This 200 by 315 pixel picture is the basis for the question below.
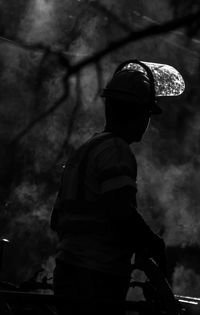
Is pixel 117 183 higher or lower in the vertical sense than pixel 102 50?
lower

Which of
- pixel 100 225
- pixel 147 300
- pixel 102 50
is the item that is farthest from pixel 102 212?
pixel 102 50

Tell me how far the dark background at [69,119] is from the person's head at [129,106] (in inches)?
322

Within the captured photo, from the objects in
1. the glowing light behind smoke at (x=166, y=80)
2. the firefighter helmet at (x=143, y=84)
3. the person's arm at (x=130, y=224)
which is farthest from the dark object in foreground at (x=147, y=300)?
the glowing light behind smoke at (x=166, y=80)

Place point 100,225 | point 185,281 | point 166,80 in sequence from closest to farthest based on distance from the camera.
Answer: point 100,225
point 166,80
point 185,281

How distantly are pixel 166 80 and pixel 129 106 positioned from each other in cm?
29

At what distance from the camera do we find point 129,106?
284cm

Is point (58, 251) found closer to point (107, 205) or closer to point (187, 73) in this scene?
point (107, 205)

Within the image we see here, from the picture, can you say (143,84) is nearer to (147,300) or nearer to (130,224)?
(130,224)

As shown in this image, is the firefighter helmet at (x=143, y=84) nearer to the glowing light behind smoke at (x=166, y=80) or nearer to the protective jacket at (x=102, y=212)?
the glowing light behind smoke at (x=166, y=80)

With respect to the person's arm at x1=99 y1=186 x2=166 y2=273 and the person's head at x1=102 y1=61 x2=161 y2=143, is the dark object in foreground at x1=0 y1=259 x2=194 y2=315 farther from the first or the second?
the person's head at x1=102 y1=61 x2=161 y2=143

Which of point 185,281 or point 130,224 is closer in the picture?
point 130,224

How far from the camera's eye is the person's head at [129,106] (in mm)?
2828

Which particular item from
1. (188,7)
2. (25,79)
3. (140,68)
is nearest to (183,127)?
(188,7)

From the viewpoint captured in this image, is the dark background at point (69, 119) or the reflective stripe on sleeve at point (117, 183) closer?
the reflective stripe on sleeve at point (117, 183)
